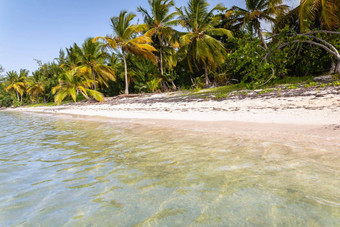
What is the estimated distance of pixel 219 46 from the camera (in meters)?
15.7

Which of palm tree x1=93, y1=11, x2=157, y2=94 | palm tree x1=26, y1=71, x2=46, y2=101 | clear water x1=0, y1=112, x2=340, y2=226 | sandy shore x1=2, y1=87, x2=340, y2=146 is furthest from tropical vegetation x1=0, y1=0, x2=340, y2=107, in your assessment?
palm tree x1=26, y1=71, x2=46, y2=101

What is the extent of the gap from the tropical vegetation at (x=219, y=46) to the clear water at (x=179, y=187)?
8.18m

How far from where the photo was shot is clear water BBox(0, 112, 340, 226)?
1466 millimetres

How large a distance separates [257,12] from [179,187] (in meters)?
16.7

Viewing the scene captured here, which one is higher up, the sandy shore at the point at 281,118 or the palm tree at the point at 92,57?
the palm tree at the point at 92,57

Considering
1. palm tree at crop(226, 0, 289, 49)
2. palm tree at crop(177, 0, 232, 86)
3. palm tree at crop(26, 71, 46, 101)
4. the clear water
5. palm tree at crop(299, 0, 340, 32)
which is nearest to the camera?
the clear water

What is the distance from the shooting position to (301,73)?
1311 centimetres

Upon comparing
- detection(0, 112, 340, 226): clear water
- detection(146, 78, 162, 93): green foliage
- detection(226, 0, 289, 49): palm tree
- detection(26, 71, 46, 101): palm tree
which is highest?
detection(226, 0, 289, 49): palm tree

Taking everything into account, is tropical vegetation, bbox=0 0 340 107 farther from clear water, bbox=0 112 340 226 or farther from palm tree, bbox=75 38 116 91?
clear water, bbox=0 112 340 226

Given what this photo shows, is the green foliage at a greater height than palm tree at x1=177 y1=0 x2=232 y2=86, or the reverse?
palm tree at x1=177 y1=0 x2=232 y2=86

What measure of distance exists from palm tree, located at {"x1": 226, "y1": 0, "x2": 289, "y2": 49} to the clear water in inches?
537

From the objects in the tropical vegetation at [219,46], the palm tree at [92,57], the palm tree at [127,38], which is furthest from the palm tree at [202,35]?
the palm tree at [92,57]

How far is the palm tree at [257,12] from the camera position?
46.3 ft

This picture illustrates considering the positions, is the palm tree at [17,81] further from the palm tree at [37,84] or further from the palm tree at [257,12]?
the palm tree at [257,12]
